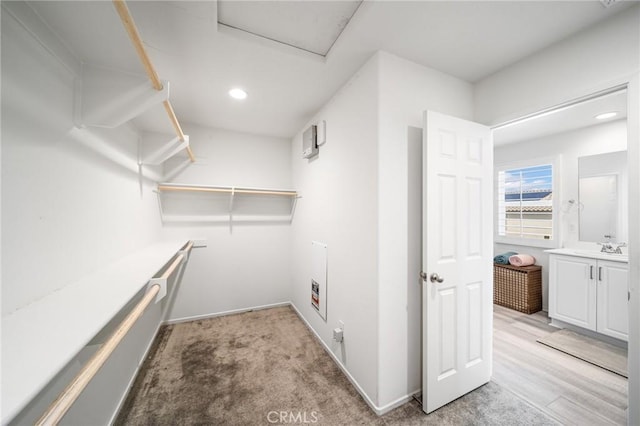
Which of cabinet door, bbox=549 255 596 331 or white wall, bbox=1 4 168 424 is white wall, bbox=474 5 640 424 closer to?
cabinet door, bbox=549 255 596 331

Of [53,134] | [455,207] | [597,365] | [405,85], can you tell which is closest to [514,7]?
[405,85]

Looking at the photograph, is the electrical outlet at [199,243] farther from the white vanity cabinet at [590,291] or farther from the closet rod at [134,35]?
the white vanity cabinet at [590,291]

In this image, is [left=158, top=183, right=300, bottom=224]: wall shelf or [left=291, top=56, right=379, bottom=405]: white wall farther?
[left=158, top=183, right=300, bottom=224]: wall shelf

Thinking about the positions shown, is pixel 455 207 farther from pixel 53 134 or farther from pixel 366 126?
pixel 53 134

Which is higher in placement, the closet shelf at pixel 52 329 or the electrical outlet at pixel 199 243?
the closet shelf at pixel 52 329

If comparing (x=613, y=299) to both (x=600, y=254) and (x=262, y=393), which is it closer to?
(x=600, y=254)

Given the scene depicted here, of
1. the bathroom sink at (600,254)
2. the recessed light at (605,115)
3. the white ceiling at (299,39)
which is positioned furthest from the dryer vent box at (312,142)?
the bathroom sink at (600,254)

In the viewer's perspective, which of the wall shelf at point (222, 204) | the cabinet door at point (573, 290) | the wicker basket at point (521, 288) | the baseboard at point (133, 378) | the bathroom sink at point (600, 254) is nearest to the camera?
the baseboard at point (133, 378)

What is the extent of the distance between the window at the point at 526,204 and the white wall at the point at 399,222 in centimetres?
289

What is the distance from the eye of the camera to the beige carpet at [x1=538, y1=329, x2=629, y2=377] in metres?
2.11

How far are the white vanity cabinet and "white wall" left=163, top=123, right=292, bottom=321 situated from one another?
139 inches

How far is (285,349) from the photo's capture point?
7.82ft

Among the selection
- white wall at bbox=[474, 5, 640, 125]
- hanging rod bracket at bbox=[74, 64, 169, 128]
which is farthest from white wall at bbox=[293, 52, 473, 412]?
hanging rod bracket at bbox=[74, 64, 169, 128]

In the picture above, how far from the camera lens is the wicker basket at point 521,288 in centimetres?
318
